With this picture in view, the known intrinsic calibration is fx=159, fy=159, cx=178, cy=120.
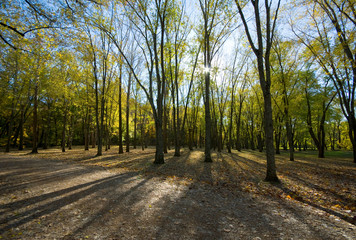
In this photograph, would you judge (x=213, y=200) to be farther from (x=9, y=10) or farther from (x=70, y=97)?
(x=70, y=97)

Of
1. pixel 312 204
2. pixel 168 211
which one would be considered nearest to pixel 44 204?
pixel 168 211

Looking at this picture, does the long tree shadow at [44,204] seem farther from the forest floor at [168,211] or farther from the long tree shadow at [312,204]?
the long tree shadow at [312,204]

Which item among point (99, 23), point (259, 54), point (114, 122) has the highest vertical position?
point (99, 23)

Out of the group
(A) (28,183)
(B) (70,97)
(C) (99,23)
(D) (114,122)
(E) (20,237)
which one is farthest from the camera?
(D) (114,122)

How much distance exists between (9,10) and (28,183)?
717cm

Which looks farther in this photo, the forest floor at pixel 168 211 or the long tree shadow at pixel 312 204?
the long tree shadow at pixel 312 204

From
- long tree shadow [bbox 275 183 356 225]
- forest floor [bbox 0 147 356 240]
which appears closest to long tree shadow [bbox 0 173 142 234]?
forest floor [bbox 0 147 356 240]

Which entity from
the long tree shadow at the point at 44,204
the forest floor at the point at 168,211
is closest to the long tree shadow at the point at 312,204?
the forest floor at the point at 168,211

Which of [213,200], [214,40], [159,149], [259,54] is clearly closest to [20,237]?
[213,200]

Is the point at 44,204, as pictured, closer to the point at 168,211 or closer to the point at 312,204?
the point at 168,211

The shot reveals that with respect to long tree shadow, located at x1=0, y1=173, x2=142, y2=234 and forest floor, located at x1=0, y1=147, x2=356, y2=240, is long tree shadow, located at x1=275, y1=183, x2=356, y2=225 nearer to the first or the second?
forest floor, located at x1=0, y1=147, x2=356, y2=240

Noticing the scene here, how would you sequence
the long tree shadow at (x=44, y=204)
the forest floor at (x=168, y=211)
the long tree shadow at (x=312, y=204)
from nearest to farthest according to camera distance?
1. the forest floor at (x=168, y=211)
2. the long tree shadow at (x=44, y=204)
3. the long tree shadow at (x=312, y=204)

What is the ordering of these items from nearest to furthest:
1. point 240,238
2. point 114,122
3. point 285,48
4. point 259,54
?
point 240,238, point 259,54, point 285,48, point 114,122

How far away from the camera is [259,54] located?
7375mm
